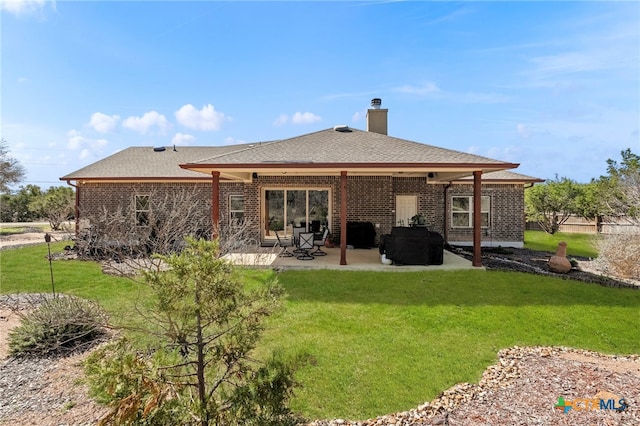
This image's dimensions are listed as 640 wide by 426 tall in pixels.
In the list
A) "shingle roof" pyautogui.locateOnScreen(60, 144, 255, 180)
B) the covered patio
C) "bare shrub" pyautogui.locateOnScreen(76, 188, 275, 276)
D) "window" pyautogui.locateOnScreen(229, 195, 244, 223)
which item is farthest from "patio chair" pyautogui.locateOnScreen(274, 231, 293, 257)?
"shingle roof" pyautogui.locateOnScreen(60, 144, 255, 180)

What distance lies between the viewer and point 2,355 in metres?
4.79

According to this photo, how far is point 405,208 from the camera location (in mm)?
14039

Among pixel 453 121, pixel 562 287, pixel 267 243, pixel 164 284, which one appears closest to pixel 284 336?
pixel 164 284

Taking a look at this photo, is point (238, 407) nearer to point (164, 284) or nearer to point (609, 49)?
point (164, 284)

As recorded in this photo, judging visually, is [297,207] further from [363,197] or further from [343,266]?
[343,266]

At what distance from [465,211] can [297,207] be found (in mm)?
7901

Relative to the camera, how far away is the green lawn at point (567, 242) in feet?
45.3

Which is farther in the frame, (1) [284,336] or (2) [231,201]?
(2) [231,201]

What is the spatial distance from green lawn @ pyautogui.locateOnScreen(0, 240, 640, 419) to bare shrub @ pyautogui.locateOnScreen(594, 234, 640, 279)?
7.13 feet

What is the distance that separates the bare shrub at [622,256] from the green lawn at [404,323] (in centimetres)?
217

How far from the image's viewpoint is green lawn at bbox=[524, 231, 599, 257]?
13820 millimetres

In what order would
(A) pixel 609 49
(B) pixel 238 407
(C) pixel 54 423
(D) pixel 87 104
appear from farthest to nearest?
(D) pixel 87 104 → (A) pixel 609 49 → (C) pixel 54 423 → (B) pixel 238 407

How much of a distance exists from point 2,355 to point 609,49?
50.0ft

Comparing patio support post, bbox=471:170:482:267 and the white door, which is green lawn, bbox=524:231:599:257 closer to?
patio support post, bbox=471:170:482:267
